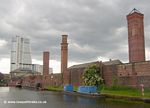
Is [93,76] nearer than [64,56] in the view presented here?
Yes

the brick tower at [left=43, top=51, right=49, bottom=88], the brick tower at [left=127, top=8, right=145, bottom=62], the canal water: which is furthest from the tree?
the brick tower at [left=43, top=51, right=49, bottom=88]

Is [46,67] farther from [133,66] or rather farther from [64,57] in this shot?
[133,66]

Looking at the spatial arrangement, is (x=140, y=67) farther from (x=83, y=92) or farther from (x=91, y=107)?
(x=91, y=107)

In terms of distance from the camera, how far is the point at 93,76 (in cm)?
5169

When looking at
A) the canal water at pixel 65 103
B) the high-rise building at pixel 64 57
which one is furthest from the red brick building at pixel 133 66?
the high-rise building at pixel 64 57

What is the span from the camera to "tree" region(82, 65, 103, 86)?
51.2 m

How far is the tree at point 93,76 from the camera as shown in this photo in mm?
51250

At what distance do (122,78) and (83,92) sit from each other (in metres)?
7.41

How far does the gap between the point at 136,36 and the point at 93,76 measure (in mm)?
11360

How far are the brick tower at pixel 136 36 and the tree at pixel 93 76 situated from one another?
7280 millimetres

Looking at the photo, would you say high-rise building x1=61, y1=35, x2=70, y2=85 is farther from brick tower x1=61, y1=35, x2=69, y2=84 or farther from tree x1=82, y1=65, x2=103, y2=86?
tree x1=82, y1=65, x2=103, y2=86

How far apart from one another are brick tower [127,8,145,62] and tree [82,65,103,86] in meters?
7.28

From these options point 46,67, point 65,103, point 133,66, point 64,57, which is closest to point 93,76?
point 133,66

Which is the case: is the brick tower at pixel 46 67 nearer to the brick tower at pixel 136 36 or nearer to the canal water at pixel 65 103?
the brick tower at pixel 136 36
